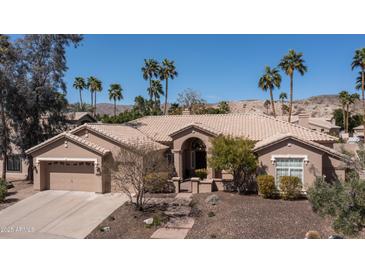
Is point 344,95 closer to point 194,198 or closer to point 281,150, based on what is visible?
point 281,150

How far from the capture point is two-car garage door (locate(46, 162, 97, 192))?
21297 mm

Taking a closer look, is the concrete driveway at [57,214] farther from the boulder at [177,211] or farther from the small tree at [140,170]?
the boulder at [177,211]

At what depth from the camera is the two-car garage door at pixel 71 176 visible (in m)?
21.3

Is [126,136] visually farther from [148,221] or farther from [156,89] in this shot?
[156,89]

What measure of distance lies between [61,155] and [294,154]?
16703 mm

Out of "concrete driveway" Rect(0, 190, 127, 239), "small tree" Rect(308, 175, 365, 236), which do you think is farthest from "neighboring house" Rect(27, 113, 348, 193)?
"small tree" Rect(308, 175, 365, 236)

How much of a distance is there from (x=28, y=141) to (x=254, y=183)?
19536 mm

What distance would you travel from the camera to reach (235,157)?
18.8 metres

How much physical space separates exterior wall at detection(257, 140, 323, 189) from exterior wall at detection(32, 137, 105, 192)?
1152 centimetres

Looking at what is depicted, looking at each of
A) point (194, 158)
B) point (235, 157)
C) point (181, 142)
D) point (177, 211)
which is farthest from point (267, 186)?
point (194, 158)

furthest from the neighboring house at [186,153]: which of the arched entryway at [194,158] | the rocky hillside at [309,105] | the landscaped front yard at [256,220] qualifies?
the rocky hillside at [309,105]

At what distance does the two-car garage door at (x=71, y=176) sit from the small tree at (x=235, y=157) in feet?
29.5

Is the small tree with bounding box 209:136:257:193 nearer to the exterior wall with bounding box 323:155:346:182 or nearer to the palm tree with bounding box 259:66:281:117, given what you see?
the exterior wall with bounding box 323:155:346:182
